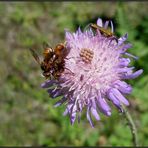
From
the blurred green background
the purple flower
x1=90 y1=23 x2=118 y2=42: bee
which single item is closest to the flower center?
the purple flower

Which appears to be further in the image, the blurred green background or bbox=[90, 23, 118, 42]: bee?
the blurred green background

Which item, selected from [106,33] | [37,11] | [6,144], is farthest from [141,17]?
[106,33]

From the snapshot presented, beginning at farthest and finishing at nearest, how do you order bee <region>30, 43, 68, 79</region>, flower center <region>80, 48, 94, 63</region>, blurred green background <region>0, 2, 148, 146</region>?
blurred green background <region>0, 2, 148, 146</region> < flower center <region>80, 48, 94, 63</region> < bee <region>30, 43, 68, 79</region>

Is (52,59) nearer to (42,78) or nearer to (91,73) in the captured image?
(91,73)

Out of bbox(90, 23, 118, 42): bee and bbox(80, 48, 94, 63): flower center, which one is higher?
bbox(90, 23, 118, 42): bee

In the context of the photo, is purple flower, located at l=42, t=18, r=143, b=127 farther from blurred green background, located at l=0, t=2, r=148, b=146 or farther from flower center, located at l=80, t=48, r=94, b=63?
blurred green background, located at l=0, t=2, r=148, b=146

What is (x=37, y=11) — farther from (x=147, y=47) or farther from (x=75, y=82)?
(x=75, y=82)

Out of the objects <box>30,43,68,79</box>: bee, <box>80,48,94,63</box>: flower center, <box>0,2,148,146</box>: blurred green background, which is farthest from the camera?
<box>0,2,148,146</box>: blurred green background
